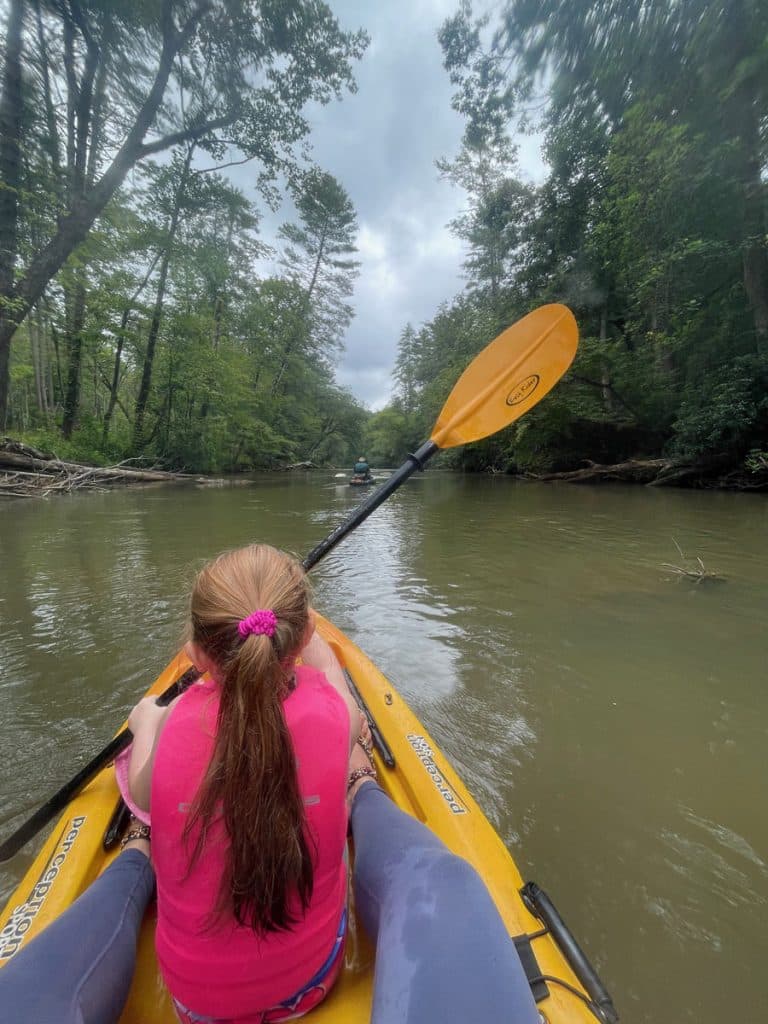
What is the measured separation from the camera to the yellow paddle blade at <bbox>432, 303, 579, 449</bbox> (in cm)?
317

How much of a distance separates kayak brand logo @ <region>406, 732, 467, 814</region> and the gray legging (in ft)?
1.62

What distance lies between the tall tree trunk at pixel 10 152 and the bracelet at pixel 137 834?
9.25 m

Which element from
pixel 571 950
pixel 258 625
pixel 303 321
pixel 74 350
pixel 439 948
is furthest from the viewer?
pixel 303 321

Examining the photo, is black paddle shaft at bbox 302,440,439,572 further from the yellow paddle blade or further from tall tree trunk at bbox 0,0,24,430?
tall tree trunk at bbox 0,0,24,430

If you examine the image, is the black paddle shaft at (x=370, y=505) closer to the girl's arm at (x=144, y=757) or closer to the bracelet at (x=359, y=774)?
the bracelet at (x=359, y=774)

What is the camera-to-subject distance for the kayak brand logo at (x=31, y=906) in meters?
0.96

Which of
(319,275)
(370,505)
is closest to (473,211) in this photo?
(319,275)

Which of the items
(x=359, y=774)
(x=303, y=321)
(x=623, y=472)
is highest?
(x=303, y=321)

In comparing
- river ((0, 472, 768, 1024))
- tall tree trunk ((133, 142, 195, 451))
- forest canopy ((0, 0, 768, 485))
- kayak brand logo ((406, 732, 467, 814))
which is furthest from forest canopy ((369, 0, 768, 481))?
kayak brand logo ((406, 732, 467, 814))

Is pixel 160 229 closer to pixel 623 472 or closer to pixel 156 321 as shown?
pixel 156 321

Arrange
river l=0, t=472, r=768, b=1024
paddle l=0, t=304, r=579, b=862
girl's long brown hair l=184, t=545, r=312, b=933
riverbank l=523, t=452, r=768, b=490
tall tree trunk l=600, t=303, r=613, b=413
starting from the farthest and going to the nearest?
tall tree trunk l=600, t=303, r=613, b=413, riverbank l=523, t=452, r=768, b=490, paddle l=0, t=304, r=579, b=862, river l=0, t=472, r=768, b=1024, girl's long brown hair l=184, t=545, r=312, b=933

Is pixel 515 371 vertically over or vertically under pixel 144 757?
over

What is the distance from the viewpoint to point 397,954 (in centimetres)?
70

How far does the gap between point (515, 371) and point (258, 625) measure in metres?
3.02
